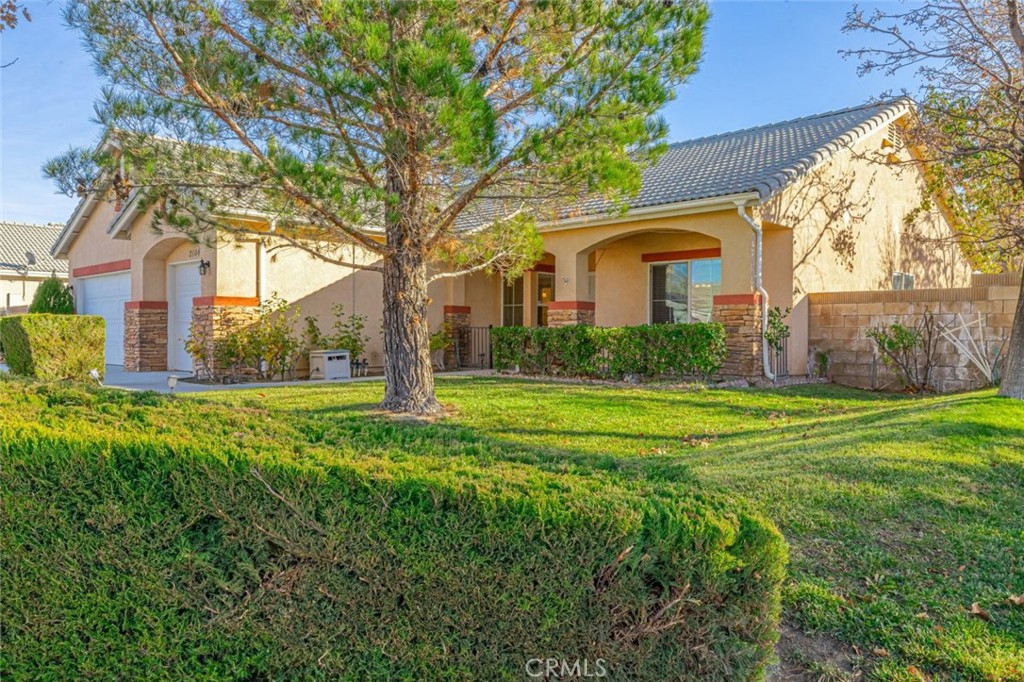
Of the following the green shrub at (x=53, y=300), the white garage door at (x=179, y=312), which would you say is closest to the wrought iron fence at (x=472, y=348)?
the white garage door at (x=179, y=312)

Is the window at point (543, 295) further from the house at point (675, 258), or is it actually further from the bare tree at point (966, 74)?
the bare tree at point (966, 74)

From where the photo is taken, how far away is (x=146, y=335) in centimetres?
1599

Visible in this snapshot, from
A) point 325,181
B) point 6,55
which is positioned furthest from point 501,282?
point 6,55

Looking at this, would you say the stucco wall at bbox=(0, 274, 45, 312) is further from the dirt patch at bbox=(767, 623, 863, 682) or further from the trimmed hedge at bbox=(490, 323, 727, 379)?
the dirt patch at bbox=(767, 623, 863, 682)

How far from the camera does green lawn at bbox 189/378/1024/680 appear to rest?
317cm

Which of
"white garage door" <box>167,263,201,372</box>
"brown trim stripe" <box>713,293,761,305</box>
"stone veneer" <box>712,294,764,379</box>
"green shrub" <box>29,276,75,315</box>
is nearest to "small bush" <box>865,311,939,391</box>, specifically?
"stone veneer" <box>712,294,764,379</box>

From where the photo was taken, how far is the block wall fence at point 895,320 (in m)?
12.2

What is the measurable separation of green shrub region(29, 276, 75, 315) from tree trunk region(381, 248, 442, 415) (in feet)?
41.8

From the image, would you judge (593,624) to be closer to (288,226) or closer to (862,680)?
(862,680)

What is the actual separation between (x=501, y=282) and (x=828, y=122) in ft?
29.1

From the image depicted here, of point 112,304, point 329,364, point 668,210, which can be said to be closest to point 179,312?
point 112,304

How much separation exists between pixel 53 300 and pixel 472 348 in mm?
10636

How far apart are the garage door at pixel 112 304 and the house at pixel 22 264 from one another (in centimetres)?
820

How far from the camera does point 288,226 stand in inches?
343
